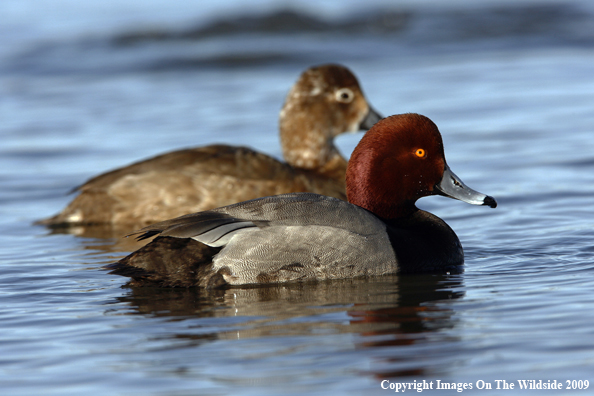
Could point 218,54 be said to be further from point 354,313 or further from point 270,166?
point 354,313

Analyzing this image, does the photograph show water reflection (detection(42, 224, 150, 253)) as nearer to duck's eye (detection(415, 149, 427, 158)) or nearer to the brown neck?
the brown neck

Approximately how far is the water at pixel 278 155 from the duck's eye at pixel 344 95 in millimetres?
1257

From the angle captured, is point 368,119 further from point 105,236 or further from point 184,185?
point 105,236

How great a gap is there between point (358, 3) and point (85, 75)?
32.6 ft

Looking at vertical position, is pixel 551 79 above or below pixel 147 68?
below

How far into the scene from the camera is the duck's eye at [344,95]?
368 inches

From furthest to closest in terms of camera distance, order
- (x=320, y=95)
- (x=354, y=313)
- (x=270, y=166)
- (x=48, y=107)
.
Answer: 1. (x=48, y=107)
2. (x=320, y=95)
3. (x=270, y=166)
4. (x=354, y=313)

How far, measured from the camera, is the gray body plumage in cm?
579

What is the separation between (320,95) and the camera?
368 inches

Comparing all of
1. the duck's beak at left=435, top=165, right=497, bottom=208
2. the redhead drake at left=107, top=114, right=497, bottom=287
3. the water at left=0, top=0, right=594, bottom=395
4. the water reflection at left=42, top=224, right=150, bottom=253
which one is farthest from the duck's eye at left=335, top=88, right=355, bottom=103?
the redhead drake at left=107, top=114, right=497, bottom=287

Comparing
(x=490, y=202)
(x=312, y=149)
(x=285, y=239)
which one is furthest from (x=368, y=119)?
(x=285, y=239)

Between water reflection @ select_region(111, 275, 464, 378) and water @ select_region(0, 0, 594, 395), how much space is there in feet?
0.06

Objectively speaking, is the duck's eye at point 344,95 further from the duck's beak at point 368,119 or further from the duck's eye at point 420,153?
the duck's eye at point 420,153

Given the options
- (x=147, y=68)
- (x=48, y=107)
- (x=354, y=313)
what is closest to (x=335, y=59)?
(x=147, y=68)
